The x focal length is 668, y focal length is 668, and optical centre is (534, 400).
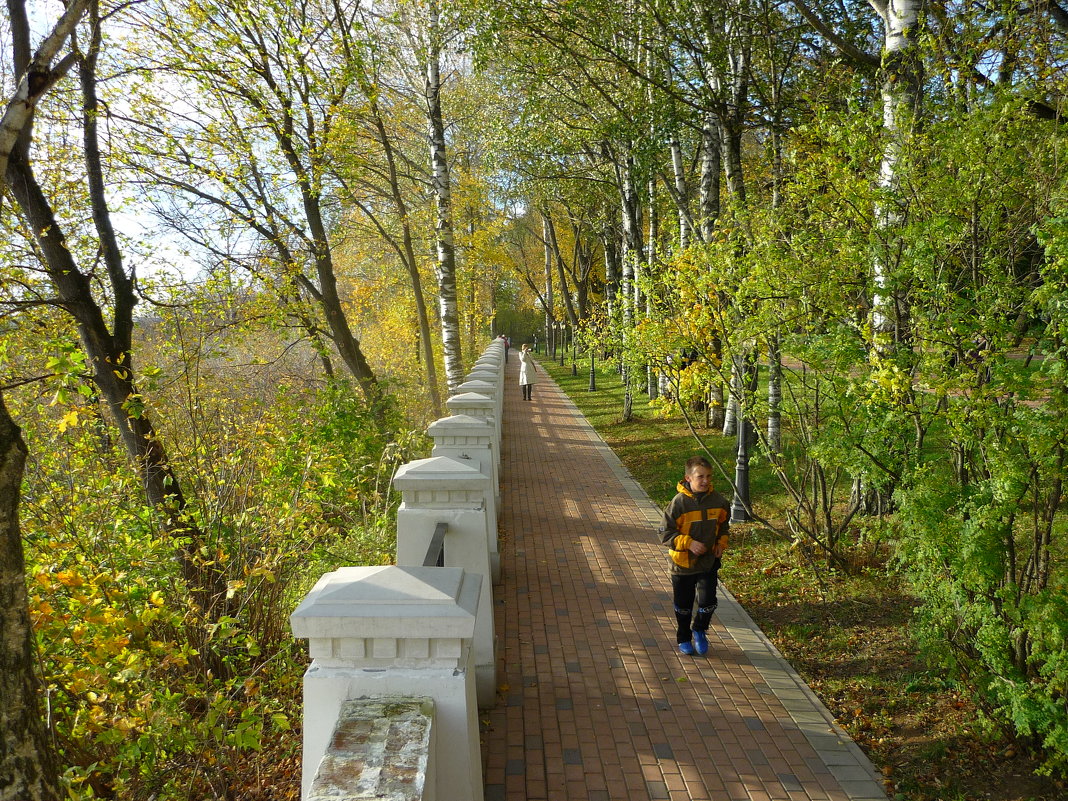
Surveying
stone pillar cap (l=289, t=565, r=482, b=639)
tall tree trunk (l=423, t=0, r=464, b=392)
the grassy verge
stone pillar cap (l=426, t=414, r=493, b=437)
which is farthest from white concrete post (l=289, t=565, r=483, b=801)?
tall tree trunk (l=423, t=0, r=464, b=392)

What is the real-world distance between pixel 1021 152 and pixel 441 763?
5138 millimetres

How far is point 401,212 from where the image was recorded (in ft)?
42.4

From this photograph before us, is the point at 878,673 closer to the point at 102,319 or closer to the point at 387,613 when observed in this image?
the point at 387,613

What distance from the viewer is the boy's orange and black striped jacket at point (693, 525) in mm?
4812

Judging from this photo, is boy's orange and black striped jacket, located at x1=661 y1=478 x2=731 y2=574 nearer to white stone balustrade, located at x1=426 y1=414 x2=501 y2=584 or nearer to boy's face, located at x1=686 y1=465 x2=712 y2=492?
boy's face, located at x1=686 y1=465 x2=712 y2=492

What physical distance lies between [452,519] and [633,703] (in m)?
1.74

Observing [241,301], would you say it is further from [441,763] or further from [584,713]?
[441,763]

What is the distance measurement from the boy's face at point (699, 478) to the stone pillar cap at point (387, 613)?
2.76 m

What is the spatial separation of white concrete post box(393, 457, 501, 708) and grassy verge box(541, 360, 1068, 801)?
7.74 feet

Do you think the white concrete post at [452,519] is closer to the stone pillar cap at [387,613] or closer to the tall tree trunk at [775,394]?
the stone pillar cap at [387,613]

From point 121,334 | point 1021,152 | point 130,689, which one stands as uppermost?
point 1021,152

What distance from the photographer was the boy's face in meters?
4.72

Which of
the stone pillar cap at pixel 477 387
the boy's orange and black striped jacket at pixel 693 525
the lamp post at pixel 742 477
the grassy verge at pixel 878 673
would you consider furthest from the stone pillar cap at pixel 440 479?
the stone pillar cap at pixel 477 387

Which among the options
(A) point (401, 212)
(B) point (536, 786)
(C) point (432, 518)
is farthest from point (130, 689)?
(A) point (401, 212)
